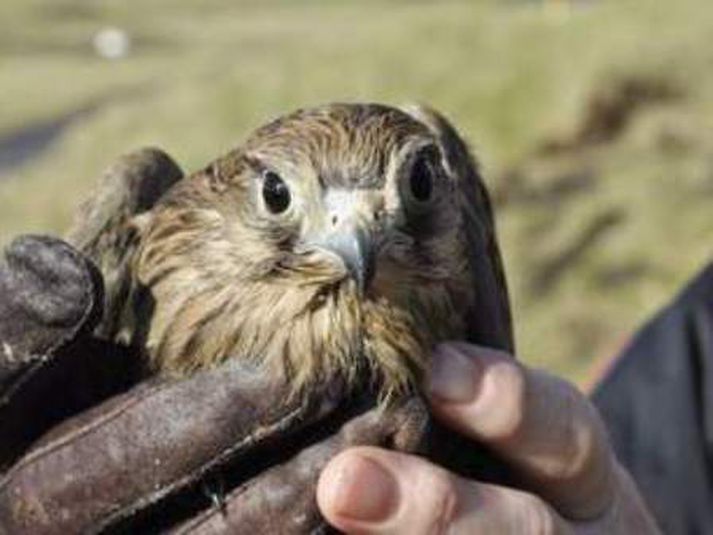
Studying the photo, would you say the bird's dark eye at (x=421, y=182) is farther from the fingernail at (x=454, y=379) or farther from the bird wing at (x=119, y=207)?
the bird wing at (x=119, y=207)

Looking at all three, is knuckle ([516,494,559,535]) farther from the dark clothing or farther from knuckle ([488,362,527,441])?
the dark clothing

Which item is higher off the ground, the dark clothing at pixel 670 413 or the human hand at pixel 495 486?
the human hand at pixel 495 486

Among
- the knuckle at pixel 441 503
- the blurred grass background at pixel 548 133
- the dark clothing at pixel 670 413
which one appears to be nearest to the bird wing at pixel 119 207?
the knuckle at pixel 441 503

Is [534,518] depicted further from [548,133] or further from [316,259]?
[548,133]

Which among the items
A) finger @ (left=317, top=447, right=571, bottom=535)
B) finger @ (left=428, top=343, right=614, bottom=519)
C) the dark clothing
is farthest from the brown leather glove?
the dark clothing

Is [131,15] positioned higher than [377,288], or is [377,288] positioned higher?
[377,288]

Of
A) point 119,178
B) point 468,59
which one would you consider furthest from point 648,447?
point 468,59

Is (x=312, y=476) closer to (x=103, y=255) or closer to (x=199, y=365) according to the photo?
(x=199, y=365)
